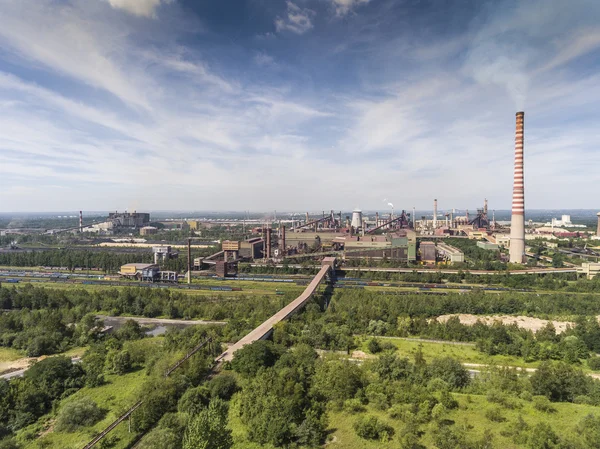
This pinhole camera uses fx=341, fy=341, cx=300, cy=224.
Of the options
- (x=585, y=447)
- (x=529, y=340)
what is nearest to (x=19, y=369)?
(x=585, y=447)

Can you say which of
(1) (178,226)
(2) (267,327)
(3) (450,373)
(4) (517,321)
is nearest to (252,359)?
(2) (267,327)

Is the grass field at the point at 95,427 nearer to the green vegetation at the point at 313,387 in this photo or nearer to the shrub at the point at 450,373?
the green vegetation at the point at 313,387

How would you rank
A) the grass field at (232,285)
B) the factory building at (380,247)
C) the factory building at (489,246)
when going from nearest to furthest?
the grass field at (232,285) < the factory building at (380,247) < the factory building at (489,246)

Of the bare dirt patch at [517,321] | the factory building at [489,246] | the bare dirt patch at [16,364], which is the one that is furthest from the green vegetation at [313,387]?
the factory building at [489,246]

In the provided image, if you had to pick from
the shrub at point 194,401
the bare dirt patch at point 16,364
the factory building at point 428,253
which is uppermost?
the factory building at point 428,253

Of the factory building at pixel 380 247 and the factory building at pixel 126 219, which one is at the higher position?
the factory building at pixel 126 219

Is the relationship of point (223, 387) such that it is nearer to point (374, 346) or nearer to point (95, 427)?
point (95, 427)

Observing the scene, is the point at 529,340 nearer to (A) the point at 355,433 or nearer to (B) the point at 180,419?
(A) the point at 355,433
